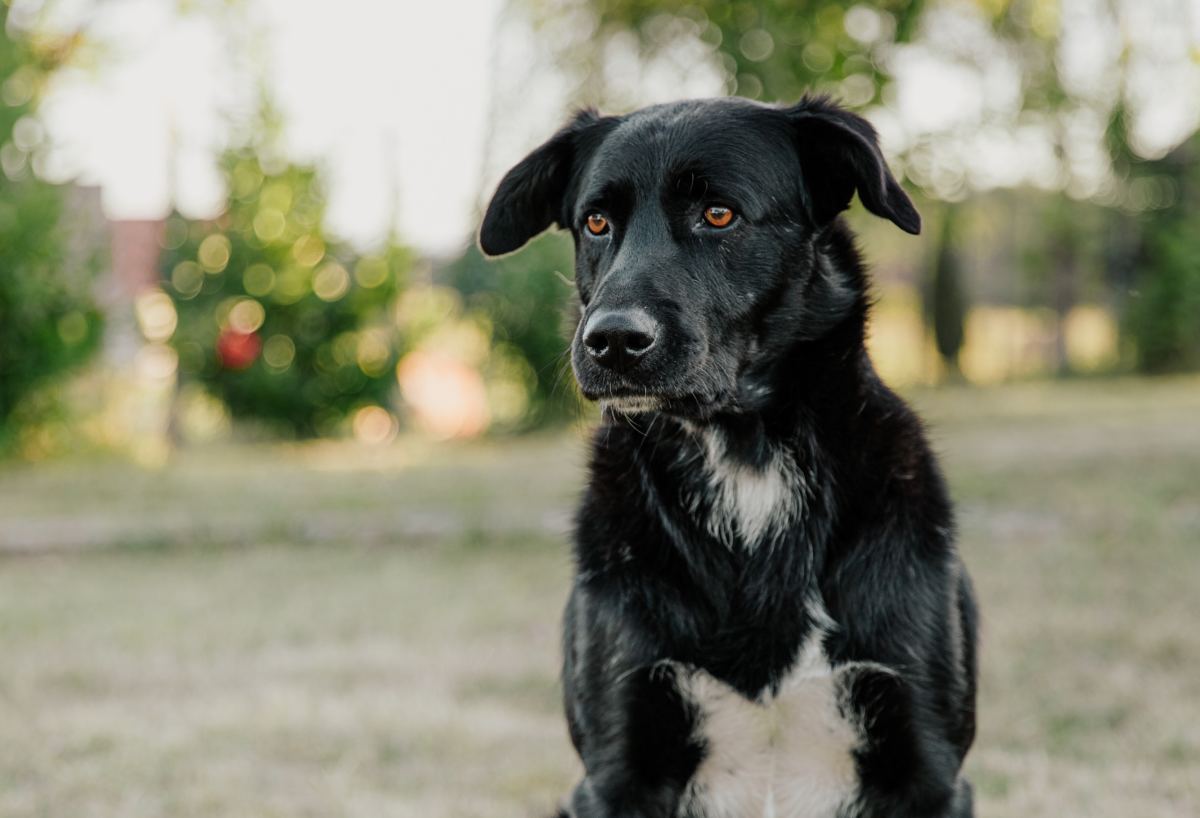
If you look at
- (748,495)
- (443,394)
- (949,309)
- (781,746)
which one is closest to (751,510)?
(748,495)

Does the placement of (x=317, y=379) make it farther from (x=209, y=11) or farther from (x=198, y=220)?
(x=209, y=11)

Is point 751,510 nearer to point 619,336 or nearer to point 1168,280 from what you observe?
point 619,336

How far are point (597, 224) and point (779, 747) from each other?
1143 mm

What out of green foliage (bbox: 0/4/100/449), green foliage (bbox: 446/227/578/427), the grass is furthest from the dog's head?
green foliage (bbox: 446/227/578/427)

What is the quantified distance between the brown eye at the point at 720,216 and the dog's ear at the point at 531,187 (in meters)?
0.46

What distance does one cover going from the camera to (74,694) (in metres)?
4.87

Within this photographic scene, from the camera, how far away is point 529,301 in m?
14.1

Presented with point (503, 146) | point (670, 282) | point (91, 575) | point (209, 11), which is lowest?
point (91, 575)

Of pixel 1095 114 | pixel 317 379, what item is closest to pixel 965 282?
pixel 1095 114

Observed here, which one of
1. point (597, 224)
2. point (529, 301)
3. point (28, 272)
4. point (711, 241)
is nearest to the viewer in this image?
point (711, 241)

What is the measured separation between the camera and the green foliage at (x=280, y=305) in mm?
13203

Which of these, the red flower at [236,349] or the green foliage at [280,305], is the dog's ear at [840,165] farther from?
the red flower at [236,349]

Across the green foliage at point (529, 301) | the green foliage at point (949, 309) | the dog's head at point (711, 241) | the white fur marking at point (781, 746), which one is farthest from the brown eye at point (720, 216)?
the green foliage at point (949, 309)

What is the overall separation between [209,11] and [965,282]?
11850mm
